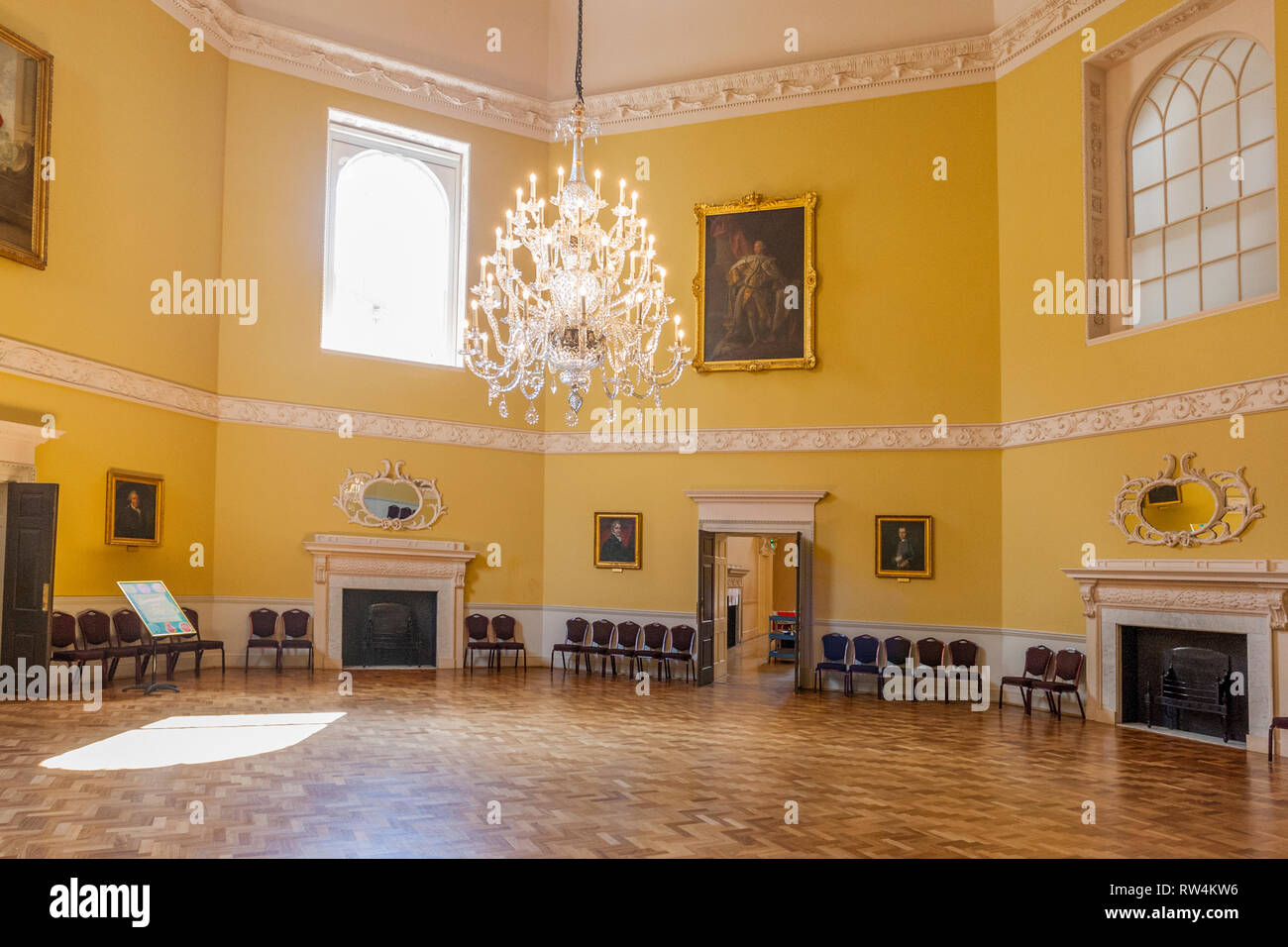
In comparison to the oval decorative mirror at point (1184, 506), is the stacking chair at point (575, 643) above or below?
below

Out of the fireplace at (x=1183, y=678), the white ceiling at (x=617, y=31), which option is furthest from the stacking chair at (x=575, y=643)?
the white ceiling at (x=617, y=31)

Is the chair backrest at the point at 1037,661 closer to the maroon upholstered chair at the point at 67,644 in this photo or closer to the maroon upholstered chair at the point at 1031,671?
the maroon upholstered chair at the point at 1031,671

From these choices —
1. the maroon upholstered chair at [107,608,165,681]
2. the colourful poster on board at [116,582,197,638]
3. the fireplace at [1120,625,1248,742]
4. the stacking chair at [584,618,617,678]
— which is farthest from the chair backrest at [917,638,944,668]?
the maroon upholstered chair at [107,608,165,681]

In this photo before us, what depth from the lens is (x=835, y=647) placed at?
13.2 metres

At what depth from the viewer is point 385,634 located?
14094mm

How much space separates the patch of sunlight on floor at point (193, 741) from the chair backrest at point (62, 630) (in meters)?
2.36

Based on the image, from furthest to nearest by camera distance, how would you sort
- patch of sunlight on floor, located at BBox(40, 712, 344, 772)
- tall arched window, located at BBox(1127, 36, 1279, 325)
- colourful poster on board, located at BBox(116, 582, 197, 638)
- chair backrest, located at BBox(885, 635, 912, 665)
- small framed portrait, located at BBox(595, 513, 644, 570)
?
1. small framed portrait, located at BBox(595, 513, 644, 570)
2. chair backrest, located at BBox(885, 635, 912, 665)
3. colourful poster on board, located at BBox(116, 582, 197, 638)
4. tall arched window, located at BBox(1127, 36, 1279, 325)
5. patch of sunlight on floor, located at BBox(40, 712, 344, 772)

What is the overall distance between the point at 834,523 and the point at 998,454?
2.52 m

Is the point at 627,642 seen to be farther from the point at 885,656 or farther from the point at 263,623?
the point at 263,623

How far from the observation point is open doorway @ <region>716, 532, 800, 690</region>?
14883 millimetres

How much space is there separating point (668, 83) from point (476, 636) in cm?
951

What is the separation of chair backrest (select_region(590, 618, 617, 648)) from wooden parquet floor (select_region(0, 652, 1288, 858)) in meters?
3.15

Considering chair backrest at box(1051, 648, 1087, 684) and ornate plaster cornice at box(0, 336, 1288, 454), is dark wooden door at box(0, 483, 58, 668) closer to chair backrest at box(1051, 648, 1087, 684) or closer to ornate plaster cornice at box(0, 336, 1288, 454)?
ornate plaster cornice at box(0, 336, 1288, 454)

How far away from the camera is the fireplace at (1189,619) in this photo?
906 cm
